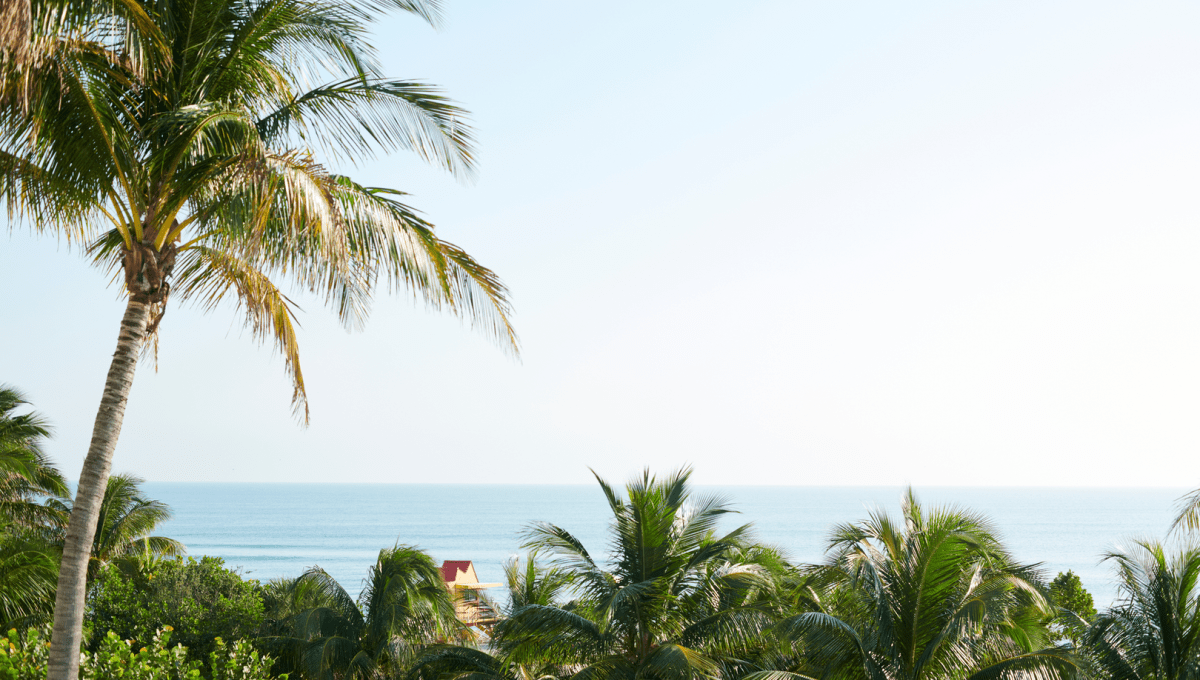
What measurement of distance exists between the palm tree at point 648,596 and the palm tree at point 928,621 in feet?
5.35

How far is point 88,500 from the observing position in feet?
20.1

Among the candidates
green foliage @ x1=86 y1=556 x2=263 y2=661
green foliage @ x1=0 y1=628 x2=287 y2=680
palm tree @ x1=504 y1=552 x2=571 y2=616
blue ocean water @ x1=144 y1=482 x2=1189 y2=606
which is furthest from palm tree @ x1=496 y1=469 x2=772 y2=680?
blue ocean water @ x1=144 y1=482 x2=1189 y2=606

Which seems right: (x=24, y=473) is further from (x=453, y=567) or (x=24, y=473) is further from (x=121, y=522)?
(x=453, y=567)

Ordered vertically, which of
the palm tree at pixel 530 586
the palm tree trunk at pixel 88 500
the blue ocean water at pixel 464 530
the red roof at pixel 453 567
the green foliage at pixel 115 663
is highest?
the palm tree trunk at pixel 88 500

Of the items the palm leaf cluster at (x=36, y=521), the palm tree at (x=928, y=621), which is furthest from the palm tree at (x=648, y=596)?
the palm leaf cluster at (x=36, y=521)

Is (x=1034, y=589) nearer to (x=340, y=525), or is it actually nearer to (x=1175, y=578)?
(x=1175, y=578)

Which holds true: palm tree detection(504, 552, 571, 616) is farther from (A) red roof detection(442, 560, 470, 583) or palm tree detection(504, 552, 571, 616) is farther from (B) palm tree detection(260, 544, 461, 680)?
(A) red roof detection(442, 560, 470, 583)

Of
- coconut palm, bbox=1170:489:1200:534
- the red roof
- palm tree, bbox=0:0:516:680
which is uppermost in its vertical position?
palm tree, bbox=0:0:516:680

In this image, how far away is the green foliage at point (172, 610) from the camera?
1848 centimetres

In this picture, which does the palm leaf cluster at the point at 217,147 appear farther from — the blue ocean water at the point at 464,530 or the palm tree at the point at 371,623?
the blue ocean water at the point at 464,530

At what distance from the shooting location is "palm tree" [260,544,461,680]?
1581 centimetres

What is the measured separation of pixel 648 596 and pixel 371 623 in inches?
252

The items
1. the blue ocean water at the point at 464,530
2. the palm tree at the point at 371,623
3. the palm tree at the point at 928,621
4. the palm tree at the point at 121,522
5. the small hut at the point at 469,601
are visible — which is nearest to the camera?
the palm tree at the point at 928,621

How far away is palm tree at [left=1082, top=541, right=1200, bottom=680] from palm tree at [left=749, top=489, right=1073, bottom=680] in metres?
0.71
